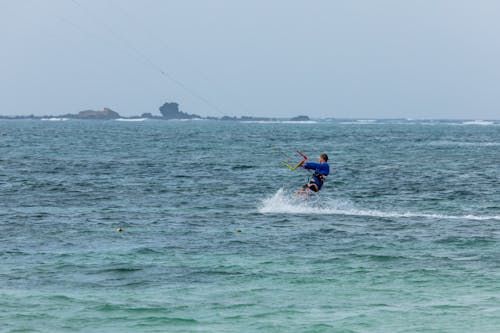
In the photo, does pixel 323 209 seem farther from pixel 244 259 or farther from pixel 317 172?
pixel 244 259

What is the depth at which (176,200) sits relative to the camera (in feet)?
99.2

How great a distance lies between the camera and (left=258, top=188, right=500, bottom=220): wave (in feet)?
84.5

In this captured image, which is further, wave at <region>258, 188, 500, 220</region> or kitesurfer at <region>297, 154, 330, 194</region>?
wave at <region>258, 188, 500, 220</region>

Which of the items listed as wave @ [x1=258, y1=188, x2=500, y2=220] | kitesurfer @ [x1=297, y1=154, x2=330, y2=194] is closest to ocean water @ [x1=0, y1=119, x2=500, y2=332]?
wave @ [x1=258, y1=188, x2=500, y2=220]

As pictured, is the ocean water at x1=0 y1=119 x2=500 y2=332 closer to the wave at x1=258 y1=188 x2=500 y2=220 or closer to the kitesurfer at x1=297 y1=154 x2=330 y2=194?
the wave at x1=258 y1=188 x2=500 y2=220

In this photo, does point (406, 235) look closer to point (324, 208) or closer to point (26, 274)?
point (324, 208)

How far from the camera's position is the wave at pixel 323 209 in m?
25.8

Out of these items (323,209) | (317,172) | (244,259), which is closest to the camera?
(244,259)

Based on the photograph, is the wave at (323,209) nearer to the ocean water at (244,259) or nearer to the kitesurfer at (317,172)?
the ocean water at (244,259)

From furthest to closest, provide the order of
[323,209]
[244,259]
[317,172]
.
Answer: [323,209], [317,172], [244,259]

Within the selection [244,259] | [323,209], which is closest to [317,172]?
[323,209]

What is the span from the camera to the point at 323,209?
1088 inches

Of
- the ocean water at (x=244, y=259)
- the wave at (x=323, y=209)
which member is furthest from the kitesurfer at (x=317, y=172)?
the wave at (x=323, y=209)

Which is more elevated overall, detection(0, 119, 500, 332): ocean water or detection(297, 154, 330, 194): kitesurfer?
detection(297, 154, 330, 194): kitesurfer
